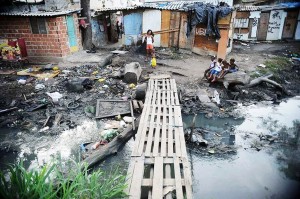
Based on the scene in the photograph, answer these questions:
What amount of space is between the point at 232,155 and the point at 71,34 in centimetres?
983

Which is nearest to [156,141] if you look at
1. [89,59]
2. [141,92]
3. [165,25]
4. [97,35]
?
[141,92]

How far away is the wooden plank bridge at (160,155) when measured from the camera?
3.40 meters

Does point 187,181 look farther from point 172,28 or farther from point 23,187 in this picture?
point 172,28

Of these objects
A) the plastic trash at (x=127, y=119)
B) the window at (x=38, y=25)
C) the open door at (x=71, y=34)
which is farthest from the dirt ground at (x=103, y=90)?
the window at (x=38, y=25)

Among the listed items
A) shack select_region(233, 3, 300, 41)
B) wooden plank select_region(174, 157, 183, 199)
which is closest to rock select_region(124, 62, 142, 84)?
wooden plank select_region(174, 157, 183, 199)

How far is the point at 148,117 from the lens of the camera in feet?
18.7

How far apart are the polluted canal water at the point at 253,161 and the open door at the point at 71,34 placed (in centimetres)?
773

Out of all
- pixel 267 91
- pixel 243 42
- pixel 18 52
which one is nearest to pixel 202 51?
pixel 267 91

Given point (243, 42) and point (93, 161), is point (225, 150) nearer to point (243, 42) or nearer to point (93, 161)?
point (93, 161)

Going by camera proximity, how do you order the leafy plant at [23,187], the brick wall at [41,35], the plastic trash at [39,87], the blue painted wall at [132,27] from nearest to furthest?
the leafy plant at [23,187] < the plastic trash at [39,87] < the brick wall at [41,35] < the blue painted wall at [132,27]

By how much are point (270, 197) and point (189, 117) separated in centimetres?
327

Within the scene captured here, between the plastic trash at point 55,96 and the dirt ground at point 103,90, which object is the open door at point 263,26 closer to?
the dirt ground at point 103,90

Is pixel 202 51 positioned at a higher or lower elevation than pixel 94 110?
higher

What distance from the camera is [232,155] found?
5.68 meters
